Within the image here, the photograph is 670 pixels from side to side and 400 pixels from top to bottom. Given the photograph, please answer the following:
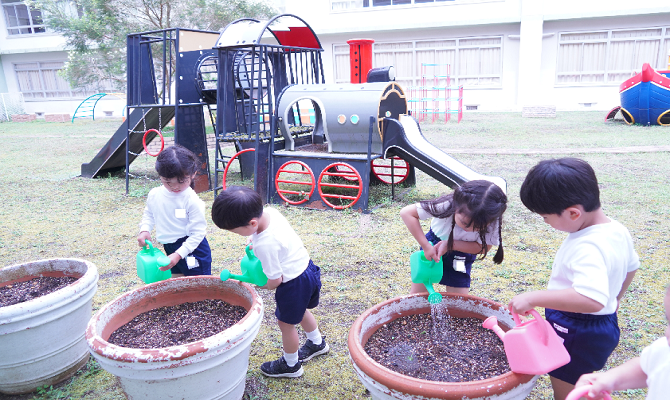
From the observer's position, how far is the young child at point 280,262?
1.84 meters

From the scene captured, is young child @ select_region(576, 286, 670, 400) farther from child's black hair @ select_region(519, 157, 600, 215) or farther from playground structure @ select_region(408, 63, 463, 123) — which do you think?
playground structure @ select_region(408, 63, 463, 123)

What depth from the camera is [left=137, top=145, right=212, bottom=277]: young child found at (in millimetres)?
2400

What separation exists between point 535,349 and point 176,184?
1.94 m

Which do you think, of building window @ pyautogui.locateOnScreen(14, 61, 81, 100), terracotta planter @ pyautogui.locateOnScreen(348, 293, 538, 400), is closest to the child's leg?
terracotta planter @ pyautogui.locateOnScreen(348, 293, 538, 400)

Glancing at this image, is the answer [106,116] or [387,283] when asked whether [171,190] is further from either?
Answer: [106,116]

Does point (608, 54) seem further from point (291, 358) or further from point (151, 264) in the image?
point (151, 264)

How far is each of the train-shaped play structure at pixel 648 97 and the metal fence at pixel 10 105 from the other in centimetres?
2532

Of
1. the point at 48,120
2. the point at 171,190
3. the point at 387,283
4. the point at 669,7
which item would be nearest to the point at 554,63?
the point at 669,7

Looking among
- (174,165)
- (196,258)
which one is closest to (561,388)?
(196,258)

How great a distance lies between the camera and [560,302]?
1.33 m

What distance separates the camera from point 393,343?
6.15 ft

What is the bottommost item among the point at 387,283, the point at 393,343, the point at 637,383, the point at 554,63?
the point at 387,283

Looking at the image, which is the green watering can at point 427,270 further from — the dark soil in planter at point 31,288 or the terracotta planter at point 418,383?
the dark soil in planter at point 31,288

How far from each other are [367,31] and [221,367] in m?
17.7
